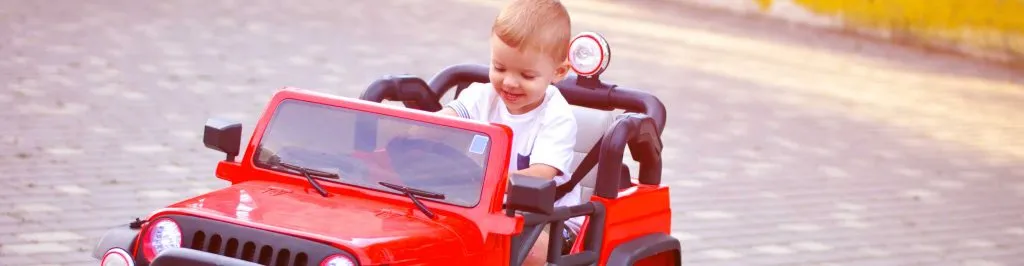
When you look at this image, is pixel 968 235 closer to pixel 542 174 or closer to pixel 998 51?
pixel 542 174

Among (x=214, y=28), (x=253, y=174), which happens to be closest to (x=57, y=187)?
(x=253, y=174)

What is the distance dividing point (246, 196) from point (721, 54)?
1173cm

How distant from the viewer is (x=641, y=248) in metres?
5.32

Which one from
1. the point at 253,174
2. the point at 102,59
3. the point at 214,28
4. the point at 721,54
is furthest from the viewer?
the point at 721,54

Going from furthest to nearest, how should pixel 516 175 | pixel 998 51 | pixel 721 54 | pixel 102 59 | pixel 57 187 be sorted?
pixel 998 51
pixel 721 54
pixel 102 59
pixel 57 187
pixel 516 175

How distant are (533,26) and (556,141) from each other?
44 cm

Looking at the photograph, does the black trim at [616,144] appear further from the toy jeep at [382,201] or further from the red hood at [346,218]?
the red hood at [346,218]

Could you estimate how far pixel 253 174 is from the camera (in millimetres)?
4863

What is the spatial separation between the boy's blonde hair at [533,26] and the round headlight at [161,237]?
45.9 inches

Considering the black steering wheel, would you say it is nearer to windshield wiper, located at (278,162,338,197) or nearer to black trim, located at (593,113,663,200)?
→ windshield wiper, located at (278,162,338,197)

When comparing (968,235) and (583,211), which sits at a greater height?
(583,211)

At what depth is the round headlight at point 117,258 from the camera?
4.36 metres

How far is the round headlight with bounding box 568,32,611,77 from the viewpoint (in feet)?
18.1

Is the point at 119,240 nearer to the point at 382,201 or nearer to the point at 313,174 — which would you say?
the point at 313,174
